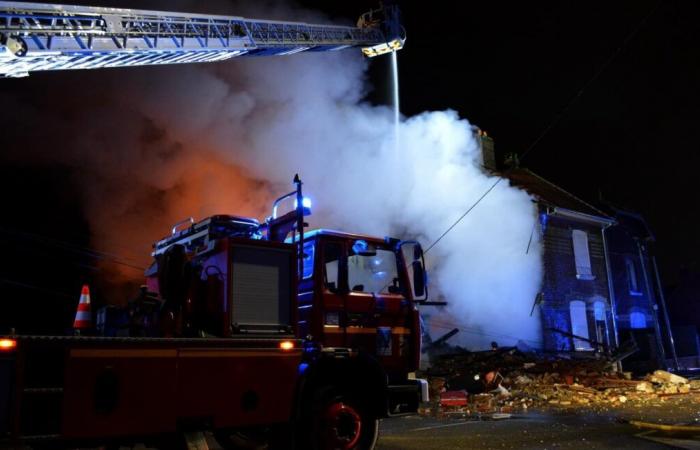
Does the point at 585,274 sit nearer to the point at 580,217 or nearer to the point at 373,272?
the point at 580,217

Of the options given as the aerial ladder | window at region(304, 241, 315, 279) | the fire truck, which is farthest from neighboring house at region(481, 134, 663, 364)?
window at region(304, 241, 315, 279)

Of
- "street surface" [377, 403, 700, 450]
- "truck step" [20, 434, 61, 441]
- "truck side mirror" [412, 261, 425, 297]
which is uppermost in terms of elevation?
"truck side mirror" [412, 261, 425, 297]

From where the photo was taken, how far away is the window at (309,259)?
5934 mm

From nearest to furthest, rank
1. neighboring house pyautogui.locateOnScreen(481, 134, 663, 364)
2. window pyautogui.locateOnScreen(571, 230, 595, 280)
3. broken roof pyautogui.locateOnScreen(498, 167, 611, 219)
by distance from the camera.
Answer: neighboring house pyautogui.locateOnScreen(481, 134, 663, 364)
window pyautogui.locateOnScreen(571, 230, 595, 280)
broken roof pyautogui.locateOnScreen(498, 167, 611, 219)

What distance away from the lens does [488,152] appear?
21.0 metres

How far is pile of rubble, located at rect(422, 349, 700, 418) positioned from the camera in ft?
39.7

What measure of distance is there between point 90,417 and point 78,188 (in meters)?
11.1

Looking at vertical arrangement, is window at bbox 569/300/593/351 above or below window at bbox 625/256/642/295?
below

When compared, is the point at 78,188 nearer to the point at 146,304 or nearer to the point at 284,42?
the point at 284,42

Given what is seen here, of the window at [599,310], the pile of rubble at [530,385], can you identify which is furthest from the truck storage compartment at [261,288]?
the window at [599,310]

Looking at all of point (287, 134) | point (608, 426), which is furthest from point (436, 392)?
point (287, 134)

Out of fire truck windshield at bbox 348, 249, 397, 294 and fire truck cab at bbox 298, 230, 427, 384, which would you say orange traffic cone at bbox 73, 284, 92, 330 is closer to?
fire truck cab at bbox 298, 230, 427, 384

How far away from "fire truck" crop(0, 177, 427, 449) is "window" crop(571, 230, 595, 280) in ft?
51.4

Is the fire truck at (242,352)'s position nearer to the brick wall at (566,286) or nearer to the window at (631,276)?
the brick wall at (566,286)
